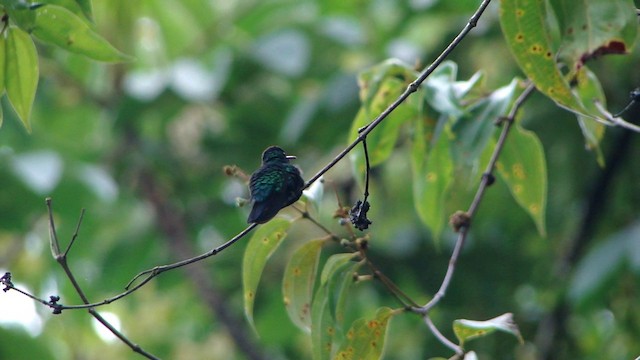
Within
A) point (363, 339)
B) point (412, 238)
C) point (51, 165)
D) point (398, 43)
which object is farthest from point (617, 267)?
point (51, 165)

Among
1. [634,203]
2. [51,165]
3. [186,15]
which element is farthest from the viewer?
[186,15]

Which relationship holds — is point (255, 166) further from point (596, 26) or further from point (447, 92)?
point (596, 26)

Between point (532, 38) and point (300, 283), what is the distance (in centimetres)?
64

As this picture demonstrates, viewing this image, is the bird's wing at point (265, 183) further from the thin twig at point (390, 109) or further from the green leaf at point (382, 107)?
the green leaf at point (382, 107)

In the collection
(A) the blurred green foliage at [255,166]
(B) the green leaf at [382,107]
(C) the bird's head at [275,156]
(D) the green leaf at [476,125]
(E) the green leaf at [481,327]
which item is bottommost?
(E) the green leaf at [481,327]

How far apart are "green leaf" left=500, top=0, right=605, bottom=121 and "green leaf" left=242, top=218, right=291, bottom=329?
528mm

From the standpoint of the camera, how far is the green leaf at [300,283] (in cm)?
185

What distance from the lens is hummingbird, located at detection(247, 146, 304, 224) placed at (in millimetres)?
1535

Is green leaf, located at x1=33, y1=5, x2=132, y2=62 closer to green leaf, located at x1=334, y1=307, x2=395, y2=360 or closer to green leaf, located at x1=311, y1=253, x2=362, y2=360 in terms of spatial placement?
green leaf, located at x1=311, y1=253, x2=362, y2=360

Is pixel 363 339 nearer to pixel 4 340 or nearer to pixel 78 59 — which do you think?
pixel 4 340

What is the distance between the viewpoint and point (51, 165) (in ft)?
10.8

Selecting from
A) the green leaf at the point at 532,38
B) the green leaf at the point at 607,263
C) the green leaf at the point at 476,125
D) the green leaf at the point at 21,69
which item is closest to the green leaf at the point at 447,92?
the green leaf at the point at 476,125

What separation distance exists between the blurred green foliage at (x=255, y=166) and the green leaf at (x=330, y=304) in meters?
1.55

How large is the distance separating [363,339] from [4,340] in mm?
2486
